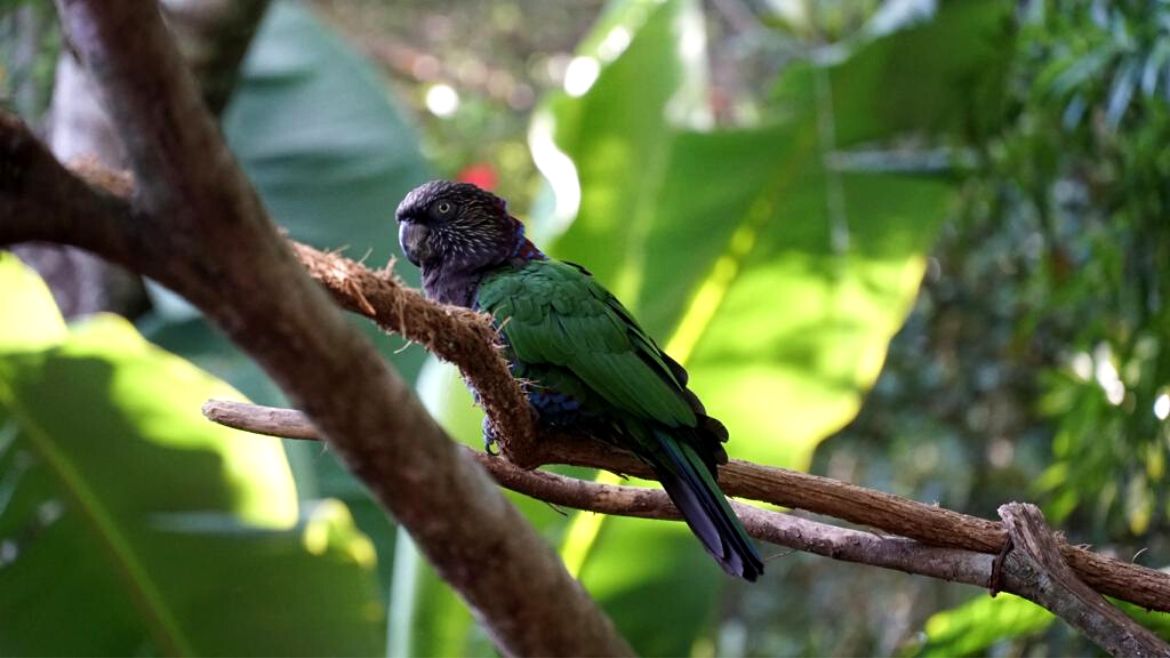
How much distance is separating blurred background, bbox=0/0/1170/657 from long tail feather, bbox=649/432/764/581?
936 mm

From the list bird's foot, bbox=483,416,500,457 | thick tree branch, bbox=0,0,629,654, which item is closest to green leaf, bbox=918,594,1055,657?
bird's foot, bbox=483,416,500,457

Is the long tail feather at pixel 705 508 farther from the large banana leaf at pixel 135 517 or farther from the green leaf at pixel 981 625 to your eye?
the large banana leaf at pixel 135 517

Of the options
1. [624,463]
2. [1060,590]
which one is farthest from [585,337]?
[1060,590]

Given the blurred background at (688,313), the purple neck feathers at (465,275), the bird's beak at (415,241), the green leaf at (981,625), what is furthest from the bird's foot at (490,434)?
the green leaf at (981,625)

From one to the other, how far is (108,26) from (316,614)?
7.98 ft

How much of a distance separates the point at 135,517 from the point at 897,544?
6.30 feet

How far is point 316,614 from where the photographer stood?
Result: 326 centimetres

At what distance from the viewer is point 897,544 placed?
7.22ft

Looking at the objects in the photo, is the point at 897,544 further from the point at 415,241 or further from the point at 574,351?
the point at 415,241

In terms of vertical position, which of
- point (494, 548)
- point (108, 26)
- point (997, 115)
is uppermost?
point (108, 26)

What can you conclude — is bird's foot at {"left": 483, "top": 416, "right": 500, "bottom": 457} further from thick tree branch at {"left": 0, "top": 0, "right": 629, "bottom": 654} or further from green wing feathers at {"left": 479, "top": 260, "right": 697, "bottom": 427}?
thick tree branch at {"left": 0, "top": 0, "right": 629, "bottom": 654}

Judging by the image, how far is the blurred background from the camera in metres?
3.09

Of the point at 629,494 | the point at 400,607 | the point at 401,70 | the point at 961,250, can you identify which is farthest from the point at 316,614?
the point at 401,70

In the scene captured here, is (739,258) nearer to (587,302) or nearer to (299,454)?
(587,302)
